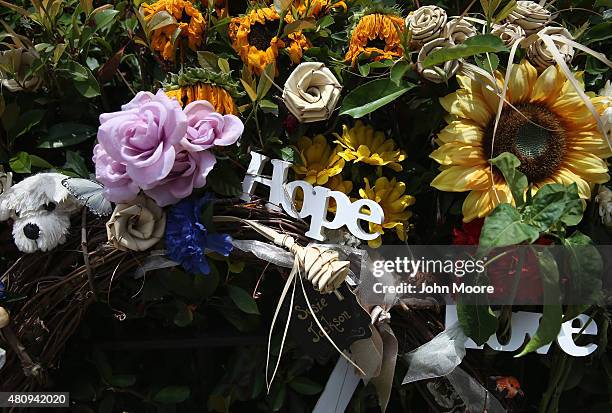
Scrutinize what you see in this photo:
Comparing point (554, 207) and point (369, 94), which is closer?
point (554, 207)

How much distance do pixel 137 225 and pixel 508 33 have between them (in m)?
0.56

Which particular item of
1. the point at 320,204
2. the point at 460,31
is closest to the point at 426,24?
the point at 460,31

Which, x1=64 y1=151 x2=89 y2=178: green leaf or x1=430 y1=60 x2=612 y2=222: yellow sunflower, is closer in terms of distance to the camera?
x1=430 y1=60 x2=612 y2=222: yellow sunflower

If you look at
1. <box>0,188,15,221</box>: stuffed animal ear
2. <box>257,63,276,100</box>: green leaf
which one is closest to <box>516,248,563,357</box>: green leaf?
<box>257,63,276,100</box>: green leaf

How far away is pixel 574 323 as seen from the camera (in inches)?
36.2

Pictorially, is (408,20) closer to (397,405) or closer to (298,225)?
(298,225)

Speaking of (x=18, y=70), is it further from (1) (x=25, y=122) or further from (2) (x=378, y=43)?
(2) (x=378, y=43)

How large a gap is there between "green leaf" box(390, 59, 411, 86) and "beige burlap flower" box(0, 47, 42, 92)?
524 millimetres

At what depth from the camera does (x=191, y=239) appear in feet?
3.02

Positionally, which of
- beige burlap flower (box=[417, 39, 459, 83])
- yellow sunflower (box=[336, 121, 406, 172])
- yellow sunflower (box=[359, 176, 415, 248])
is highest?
beige burlap flower (box=[417, 39, 459, 83])

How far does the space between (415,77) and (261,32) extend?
0.75 feet

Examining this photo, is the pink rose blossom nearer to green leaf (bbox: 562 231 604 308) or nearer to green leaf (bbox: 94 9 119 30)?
green leaf (bbox: 94 9 119 30)

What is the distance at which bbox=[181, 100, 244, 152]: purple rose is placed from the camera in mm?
912

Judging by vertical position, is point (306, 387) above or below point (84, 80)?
below
